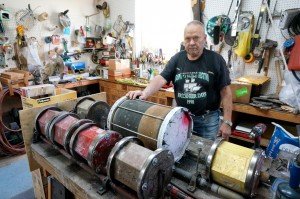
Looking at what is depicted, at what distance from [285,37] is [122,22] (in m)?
2.65

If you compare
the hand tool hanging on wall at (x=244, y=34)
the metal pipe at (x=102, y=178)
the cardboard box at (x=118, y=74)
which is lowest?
the metal pipe at (x=102, y=178)

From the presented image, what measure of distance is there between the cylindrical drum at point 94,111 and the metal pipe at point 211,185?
72 centimetres

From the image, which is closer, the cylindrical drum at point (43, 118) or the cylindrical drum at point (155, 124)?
the cylindrical drum at point (155, 124)

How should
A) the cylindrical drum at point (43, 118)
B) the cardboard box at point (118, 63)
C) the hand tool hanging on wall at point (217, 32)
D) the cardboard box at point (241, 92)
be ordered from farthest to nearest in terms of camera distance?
the cardboard box at point (118, 63), the hand tool hanging on wall at point (217, 32), the cardboard box at point (241, 92), the cylindrical drum at point (43, 118)

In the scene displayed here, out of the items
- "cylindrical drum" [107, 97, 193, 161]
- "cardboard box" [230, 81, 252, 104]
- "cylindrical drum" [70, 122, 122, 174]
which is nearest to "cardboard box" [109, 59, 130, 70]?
"cardboard box" [230, 81, 252, 104]

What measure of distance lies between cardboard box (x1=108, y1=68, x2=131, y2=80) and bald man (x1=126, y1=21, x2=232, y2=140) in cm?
187

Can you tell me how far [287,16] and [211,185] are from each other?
83.5 inches

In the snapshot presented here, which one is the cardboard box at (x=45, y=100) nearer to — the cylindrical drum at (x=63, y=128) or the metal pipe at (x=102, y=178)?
the cylindrical drum at (x=63, y=128)

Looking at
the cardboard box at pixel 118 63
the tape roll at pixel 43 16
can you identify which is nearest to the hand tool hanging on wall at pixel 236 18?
the cardboard box at pixel 118 63

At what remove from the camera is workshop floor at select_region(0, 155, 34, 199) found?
2.07 meters

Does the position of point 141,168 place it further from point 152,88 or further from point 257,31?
point 257,31

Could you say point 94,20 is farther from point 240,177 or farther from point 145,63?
point 240,177

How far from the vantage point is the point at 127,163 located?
888 millimetres

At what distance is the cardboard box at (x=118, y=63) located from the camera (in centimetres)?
347
